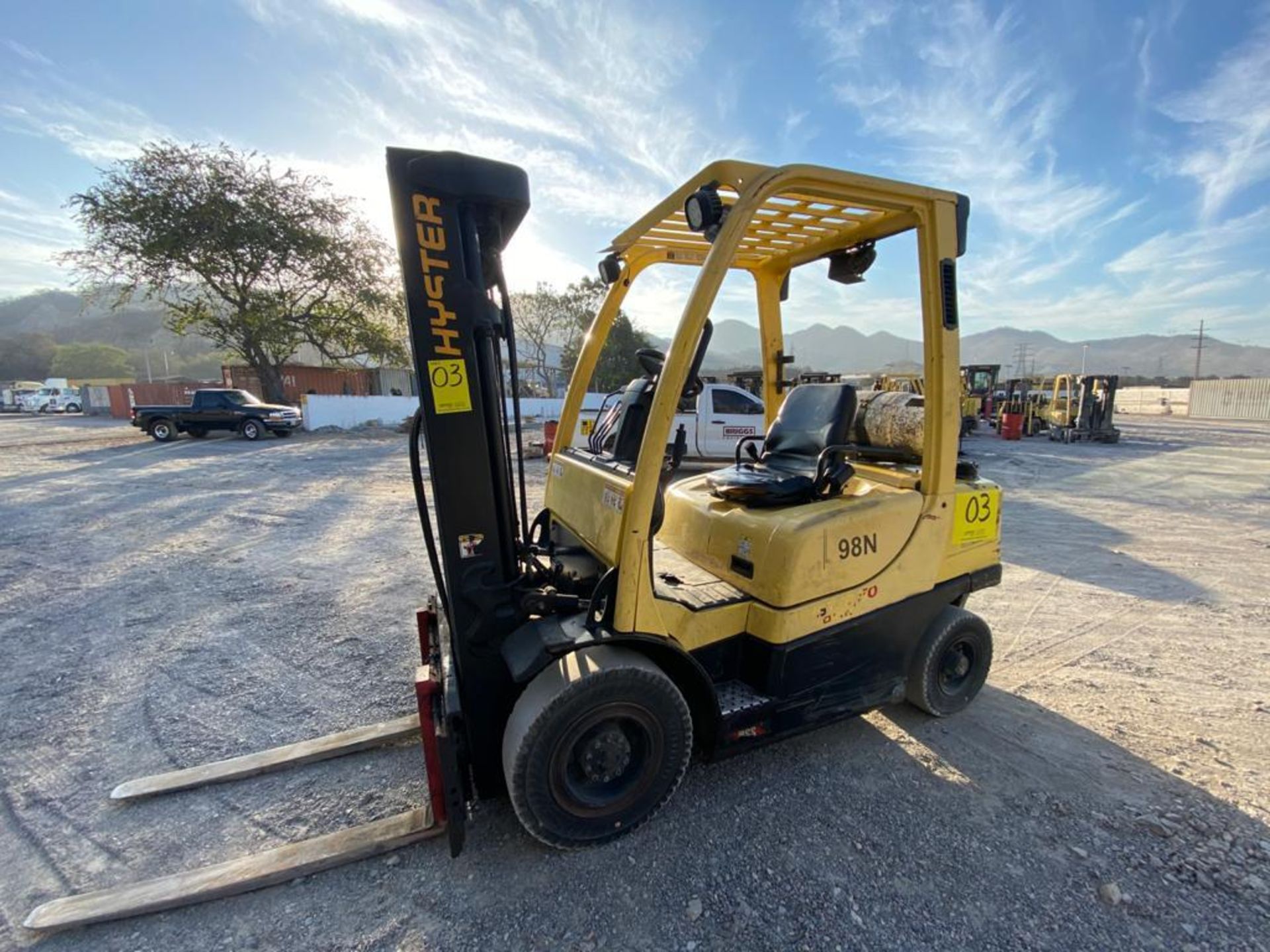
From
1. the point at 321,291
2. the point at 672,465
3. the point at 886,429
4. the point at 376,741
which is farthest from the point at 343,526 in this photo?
the point at 321,291

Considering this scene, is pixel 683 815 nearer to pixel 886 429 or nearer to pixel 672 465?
pixel 672 465

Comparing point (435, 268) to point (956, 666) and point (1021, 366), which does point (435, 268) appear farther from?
point (1021, 366)

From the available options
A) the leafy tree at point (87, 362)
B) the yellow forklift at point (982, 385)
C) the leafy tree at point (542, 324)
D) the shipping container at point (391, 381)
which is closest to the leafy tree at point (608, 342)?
the leafy tree at point (542, 324)

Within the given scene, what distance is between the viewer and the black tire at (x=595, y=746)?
225 cm

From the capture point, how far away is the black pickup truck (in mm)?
19531

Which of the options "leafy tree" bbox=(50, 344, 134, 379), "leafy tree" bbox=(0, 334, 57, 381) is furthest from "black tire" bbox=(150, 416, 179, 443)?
"leafy tree" bbox=(0, 334, 57, 381)

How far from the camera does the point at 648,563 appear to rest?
8.02 feet

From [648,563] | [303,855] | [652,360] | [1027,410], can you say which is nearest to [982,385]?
[1027,410]

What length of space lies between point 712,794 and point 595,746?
31.7 inches

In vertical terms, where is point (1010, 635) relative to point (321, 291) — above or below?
below

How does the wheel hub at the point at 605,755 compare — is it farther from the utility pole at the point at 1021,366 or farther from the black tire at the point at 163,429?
the utility pole at the point at 1021,366

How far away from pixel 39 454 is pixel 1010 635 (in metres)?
22.9

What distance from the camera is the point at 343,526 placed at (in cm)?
805

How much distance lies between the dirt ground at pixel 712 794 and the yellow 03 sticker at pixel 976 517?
1116 millimetres
